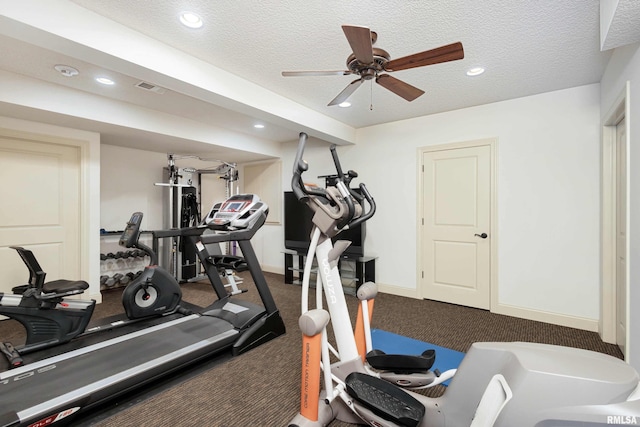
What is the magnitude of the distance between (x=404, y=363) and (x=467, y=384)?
0.54 metres

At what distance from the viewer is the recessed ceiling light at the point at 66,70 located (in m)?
2.60

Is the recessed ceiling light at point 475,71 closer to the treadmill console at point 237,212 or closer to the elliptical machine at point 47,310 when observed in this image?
A: the treadmill console at point 237,212

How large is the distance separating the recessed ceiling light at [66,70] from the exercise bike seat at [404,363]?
3438 mm

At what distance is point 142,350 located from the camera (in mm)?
2320

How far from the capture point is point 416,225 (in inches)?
166

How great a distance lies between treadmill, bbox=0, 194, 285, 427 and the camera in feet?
5.65

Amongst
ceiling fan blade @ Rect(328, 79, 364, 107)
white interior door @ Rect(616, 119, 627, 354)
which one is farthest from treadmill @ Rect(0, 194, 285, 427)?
white interior door @ Rect(616, 119, 627, 354)

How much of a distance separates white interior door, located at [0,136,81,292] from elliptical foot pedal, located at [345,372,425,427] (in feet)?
13.1

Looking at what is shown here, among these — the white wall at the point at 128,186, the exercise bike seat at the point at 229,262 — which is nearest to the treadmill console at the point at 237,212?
the exercise bike seat at the point at 229,262

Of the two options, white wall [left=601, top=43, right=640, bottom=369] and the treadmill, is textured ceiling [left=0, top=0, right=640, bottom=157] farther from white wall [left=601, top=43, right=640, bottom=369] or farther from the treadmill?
the treadmill

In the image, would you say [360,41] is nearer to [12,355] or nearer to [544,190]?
[544,190]

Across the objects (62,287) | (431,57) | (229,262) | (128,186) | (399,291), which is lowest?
(399,291)

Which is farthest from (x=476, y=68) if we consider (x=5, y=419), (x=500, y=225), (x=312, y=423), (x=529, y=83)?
(x=5, y=419)

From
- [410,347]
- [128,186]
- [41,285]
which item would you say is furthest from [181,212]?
[410,347]
